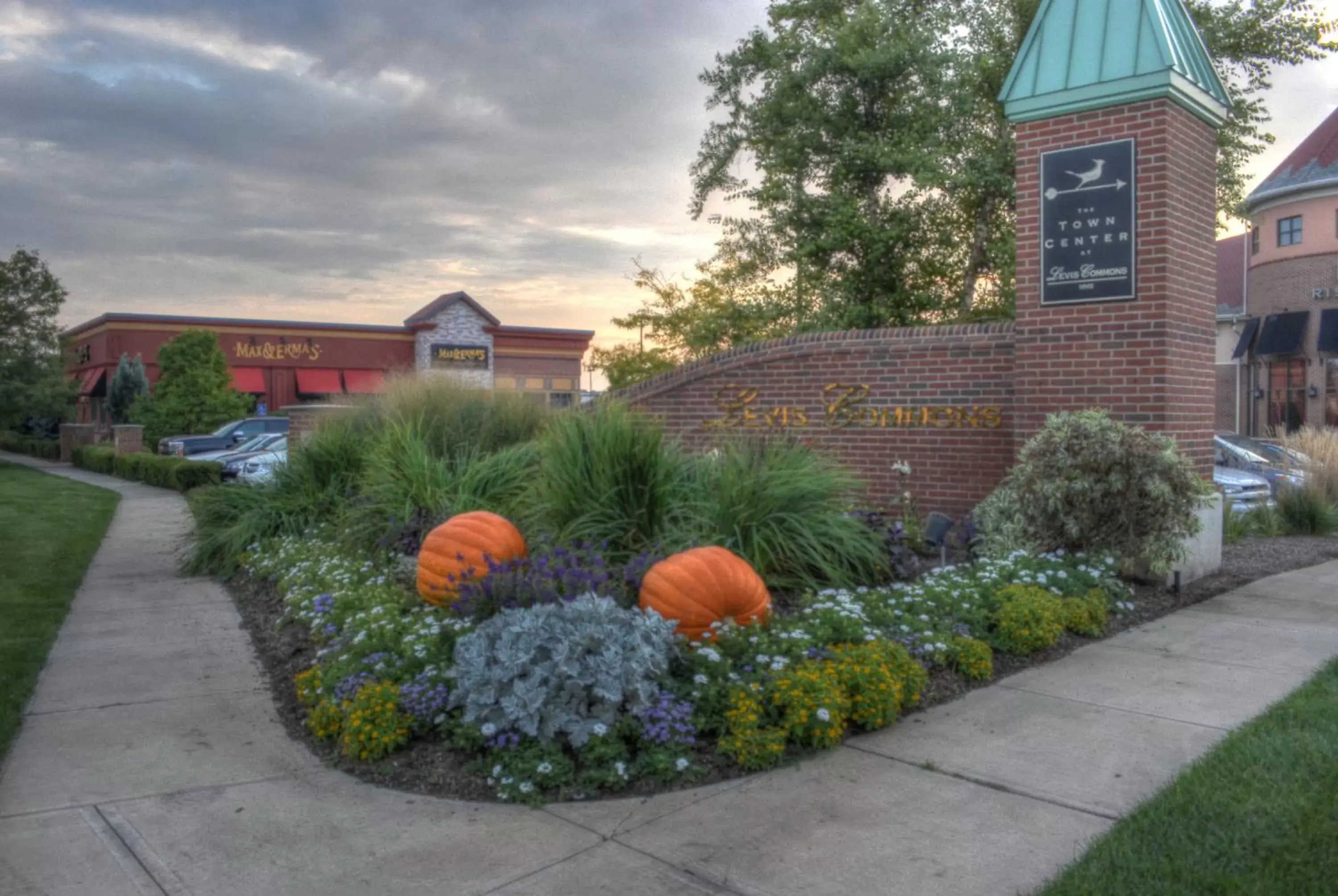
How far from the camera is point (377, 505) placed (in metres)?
9.25

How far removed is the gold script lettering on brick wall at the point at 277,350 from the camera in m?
43.2

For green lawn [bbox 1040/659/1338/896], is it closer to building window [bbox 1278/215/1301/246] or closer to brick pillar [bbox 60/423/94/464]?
building window [bbox 1278/215/1301/246]

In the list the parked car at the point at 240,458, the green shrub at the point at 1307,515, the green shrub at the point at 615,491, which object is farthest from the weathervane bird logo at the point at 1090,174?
the parked car at the point at 240,458

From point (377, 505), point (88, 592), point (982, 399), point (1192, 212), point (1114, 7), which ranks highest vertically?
point (1114, 7)

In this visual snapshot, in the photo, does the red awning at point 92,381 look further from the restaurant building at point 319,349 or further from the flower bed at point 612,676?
the flower bed at point 612,676

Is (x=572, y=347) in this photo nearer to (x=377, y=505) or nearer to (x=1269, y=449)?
(x=1269, y=449)

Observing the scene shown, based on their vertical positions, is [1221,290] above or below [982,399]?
above

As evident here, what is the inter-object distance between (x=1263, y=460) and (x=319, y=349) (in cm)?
3704

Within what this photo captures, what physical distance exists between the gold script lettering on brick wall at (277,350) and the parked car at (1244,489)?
121 ft

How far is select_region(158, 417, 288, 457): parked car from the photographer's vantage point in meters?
29.0

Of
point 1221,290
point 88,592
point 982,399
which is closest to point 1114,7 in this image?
point 982,399

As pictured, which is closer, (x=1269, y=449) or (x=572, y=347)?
(x=1269, y=449)

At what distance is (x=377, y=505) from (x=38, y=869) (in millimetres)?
5541

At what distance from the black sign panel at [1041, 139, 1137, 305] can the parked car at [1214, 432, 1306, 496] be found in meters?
6.27
